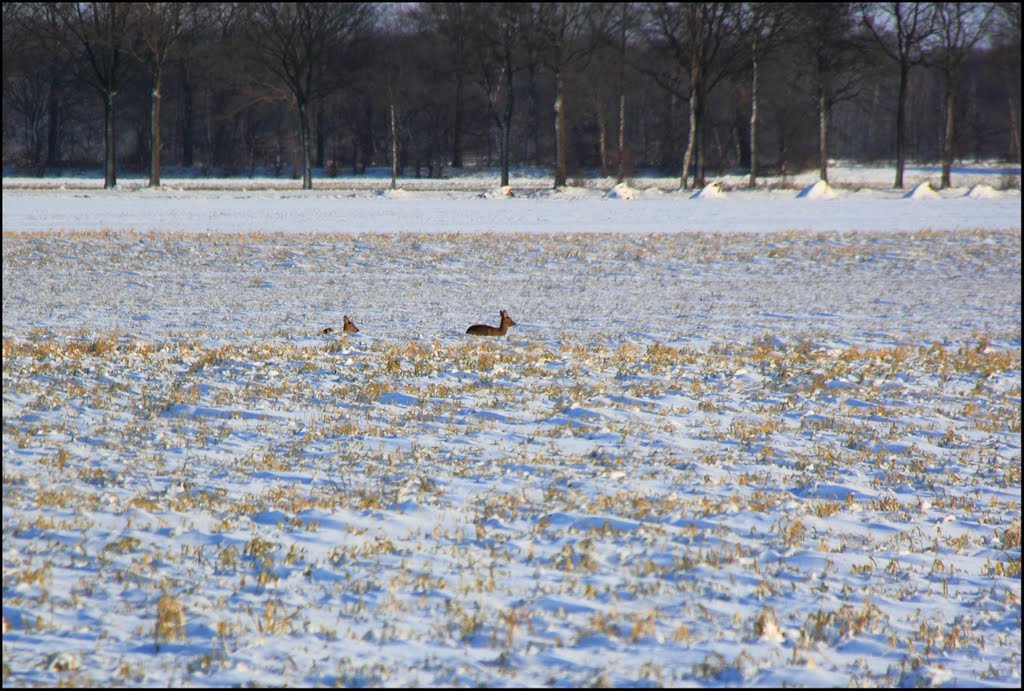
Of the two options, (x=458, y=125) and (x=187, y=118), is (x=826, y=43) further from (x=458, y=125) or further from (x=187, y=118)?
(x=187, y=118)

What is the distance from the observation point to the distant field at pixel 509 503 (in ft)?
13.2

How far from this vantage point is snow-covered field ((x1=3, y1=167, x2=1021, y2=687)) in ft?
13.3

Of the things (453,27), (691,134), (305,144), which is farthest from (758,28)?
(305,144)

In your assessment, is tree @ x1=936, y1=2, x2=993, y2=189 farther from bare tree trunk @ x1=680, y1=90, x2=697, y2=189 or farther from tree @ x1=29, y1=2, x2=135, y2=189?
tree @ x1=29, y1=2, x2=135, y2=189

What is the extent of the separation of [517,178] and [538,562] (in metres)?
49.9

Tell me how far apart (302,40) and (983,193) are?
3160 centimetres

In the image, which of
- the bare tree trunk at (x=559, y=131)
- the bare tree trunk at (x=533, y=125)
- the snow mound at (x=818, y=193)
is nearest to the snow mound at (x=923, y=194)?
the snow mound at (x=818, y=193)

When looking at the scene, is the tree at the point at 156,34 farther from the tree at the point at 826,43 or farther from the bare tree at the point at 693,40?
the tree at the point at 826,43

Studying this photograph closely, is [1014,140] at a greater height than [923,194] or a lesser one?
greater

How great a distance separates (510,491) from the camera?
235 inches

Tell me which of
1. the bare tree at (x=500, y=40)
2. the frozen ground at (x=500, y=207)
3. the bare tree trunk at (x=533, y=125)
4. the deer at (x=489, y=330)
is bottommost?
the deer at (x=489, y=330)

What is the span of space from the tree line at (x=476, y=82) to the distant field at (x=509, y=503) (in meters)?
34.8

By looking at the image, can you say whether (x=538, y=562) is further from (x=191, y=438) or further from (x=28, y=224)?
(x=28, y=224)

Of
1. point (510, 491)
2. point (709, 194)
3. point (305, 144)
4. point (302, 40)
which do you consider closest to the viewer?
point (510, 491)
